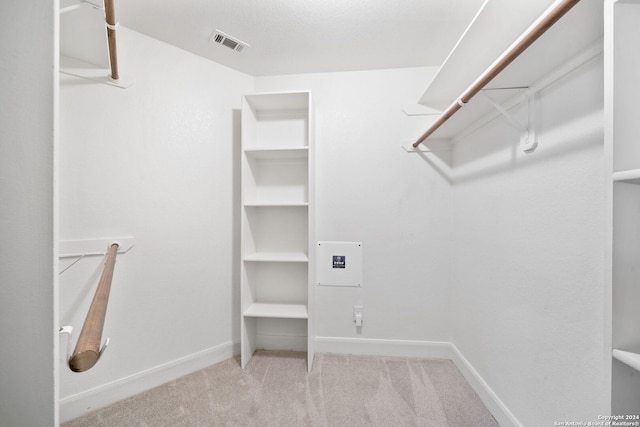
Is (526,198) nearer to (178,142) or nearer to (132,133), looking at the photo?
(178,142)

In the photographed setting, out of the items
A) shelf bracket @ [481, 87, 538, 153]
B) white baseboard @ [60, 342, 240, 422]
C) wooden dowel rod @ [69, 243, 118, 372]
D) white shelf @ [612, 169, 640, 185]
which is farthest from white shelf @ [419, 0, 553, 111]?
white baseboard @ [60, 342, 240, 422]

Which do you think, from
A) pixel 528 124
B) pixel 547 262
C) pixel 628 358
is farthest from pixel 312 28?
pixel 628 358

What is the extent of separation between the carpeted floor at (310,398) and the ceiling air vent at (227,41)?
217cm

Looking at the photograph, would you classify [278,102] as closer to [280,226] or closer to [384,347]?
[280,226]

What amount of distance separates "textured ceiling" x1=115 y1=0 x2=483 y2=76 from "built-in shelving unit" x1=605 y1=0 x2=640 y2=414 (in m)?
0.99

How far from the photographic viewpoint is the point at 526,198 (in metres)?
1.02

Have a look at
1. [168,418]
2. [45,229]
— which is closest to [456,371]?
[168,418]

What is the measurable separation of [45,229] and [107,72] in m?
1.33

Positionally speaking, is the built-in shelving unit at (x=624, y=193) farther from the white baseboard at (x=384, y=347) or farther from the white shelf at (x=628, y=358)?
the white baseboard at (x=384, y=347)

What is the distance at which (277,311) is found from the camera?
1640 millimetres

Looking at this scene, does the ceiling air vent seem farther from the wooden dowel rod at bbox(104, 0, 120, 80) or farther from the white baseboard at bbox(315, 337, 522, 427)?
the white baseboard at bbox(315, 337, 522, 427)

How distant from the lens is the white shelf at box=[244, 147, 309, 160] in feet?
5.17

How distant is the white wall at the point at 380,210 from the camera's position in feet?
5.58

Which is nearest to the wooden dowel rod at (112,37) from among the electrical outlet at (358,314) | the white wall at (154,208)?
the white wall at (154,208)
